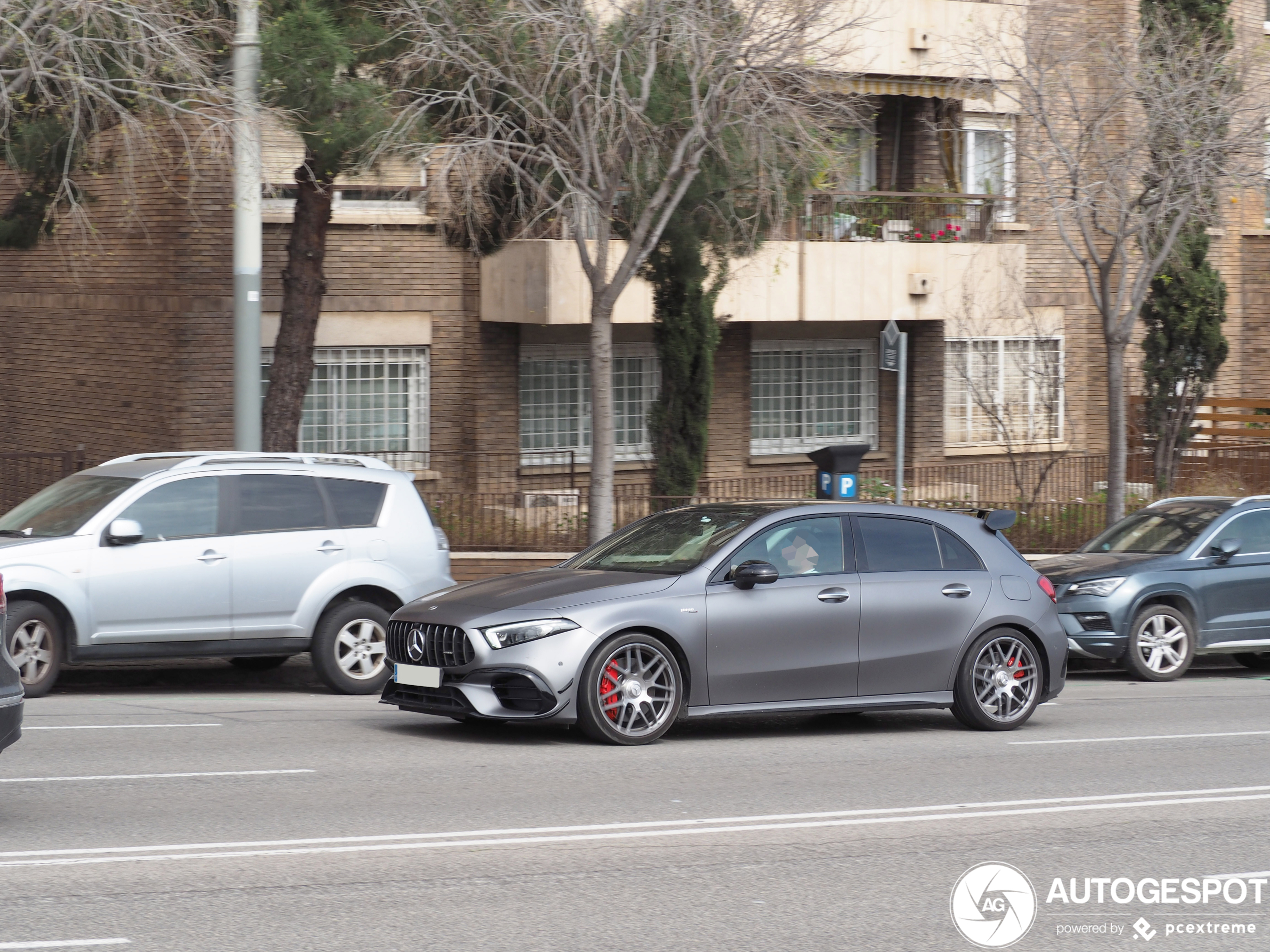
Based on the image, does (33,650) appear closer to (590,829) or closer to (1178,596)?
(590,829)

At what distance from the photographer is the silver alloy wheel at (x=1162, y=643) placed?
553 inches

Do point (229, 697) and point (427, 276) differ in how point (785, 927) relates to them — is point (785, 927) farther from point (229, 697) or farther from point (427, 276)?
point (427, 276)

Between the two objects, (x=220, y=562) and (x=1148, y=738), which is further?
(x=220, y=562)

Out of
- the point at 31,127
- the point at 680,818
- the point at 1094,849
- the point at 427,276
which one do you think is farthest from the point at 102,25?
the point at 1094,849

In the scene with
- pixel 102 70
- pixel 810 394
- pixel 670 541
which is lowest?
pixel 670 541

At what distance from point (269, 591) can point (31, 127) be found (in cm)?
567

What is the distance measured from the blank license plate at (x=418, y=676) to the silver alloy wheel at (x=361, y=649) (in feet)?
8.69

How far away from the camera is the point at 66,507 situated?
38.7ft

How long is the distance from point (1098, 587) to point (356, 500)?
6.52 metres

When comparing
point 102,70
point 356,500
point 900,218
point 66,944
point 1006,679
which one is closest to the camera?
point 66,944

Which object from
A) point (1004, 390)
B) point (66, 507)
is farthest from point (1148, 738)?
point (1004, 390)

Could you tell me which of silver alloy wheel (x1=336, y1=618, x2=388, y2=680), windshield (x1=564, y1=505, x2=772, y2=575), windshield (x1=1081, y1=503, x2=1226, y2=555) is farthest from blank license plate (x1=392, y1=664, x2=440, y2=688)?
windshield (x1=1081, y1=503, x2=1226, y2=555)

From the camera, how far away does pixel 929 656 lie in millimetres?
10148

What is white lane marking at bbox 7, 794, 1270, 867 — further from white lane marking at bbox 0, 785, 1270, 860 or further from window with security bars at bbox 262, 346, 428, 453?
window with security bars at bbox 262, 346, 428, 453
